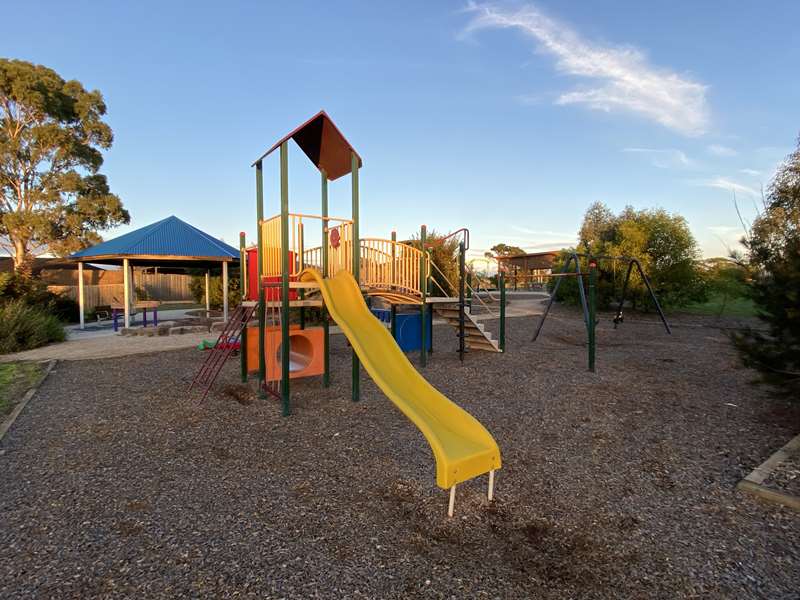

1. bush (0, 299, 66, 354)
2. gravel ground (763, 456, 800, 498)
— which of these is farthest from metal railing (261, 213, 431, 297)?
bush (0, 299, 66, 354)

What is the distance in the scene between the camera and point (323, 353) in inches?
278

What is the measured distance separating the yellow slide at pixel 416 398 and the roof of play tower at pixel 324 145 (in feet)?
6.21

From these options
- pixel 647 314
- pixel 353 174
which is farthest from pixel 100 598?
pixel 647 314

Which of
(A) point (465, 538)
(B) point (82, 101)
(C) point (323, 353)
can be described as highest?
(B) point (82, 101)

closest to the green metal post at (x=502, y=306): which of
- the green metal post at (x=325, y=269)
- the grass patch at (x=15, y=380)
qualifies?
the green metal post at (x=325, y=269)

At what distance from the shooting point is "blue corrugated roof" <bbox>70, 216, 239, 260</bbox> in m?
15.2

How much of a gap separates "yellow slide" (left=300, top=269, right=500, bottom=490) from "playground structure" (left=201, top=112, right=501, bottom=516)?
12 millimetres

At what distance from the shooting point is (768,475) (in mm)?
3527

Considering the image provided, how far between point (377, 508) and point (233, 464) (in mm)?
1574

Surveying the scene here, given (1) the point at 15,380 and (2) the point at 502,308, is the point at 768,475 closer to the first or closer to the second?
(2) the point at 502,308

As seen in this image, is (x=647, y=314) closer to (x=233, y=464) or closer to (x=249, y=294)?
(x=249, y=294)

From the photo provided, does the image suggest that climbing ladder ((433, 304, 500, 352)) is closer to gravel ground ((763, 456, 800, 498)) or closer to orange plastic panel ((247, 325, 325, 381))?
orange plastic panel ((247, 325, 325, 381))

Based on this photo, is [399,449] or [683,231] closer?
[399,449]

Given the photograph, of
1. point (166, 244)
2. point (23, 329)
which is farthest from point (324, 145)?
point (166, 244)
